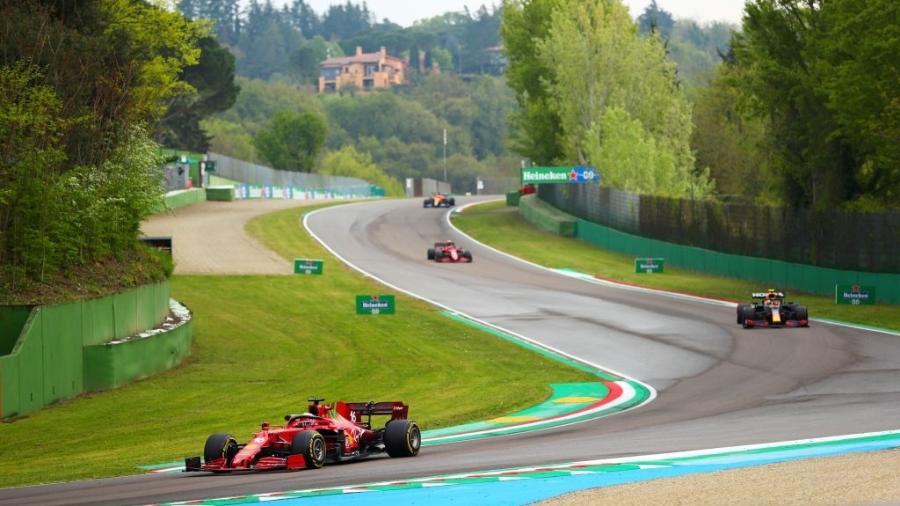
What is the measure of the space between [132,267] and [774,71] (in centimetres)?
3119

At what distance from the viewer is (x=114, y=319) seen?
32.7m

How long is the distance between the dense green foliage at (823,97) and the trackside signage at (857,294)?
769 cm

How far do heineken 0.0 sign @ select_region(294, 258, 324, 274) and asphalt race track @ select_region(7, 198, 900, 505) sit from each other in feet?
9.97

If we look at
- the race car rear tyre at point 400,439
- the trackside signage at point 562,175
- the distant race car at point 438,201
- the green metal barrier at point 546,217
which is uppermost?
the trackside signage at point 562,175

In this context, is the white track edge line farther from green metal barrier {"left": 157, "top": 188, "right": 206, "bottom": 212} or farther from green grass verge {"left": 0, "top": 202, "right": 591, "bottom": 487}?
green metal barrier {"left": 157, "top": 188, "right": 206, "bottom": 212}

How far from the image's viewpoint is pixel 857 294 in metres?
45.3

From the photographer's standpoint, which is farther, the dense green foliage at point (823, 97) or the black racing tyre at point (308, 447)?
the dense green foliage at point (823, 97)

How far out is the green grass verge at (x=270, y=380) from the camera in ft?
77.2

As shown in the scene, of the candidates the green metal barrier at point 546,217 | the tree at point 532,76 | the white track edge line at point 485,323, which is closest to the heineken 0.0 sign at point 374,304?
the white track edge line at point 485,323

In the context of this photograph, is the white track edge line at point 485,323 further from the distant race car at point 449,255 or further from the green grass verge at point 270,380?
the distant race car at point 449,255

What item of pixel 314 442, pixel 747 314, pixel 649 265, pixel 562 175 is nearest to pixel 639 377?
pixel 747 314

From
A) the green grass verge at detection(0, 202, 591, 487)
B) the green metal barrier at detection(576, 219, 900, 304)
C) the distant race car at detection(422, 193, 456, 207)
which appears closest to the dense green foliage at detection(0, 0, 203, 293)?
the green grass verge at detection(0, 202, 591, 487)

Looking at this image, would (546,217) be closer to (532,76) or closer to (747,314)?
(532,76)

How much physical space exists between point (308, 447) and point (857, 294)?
A: 31.6m
